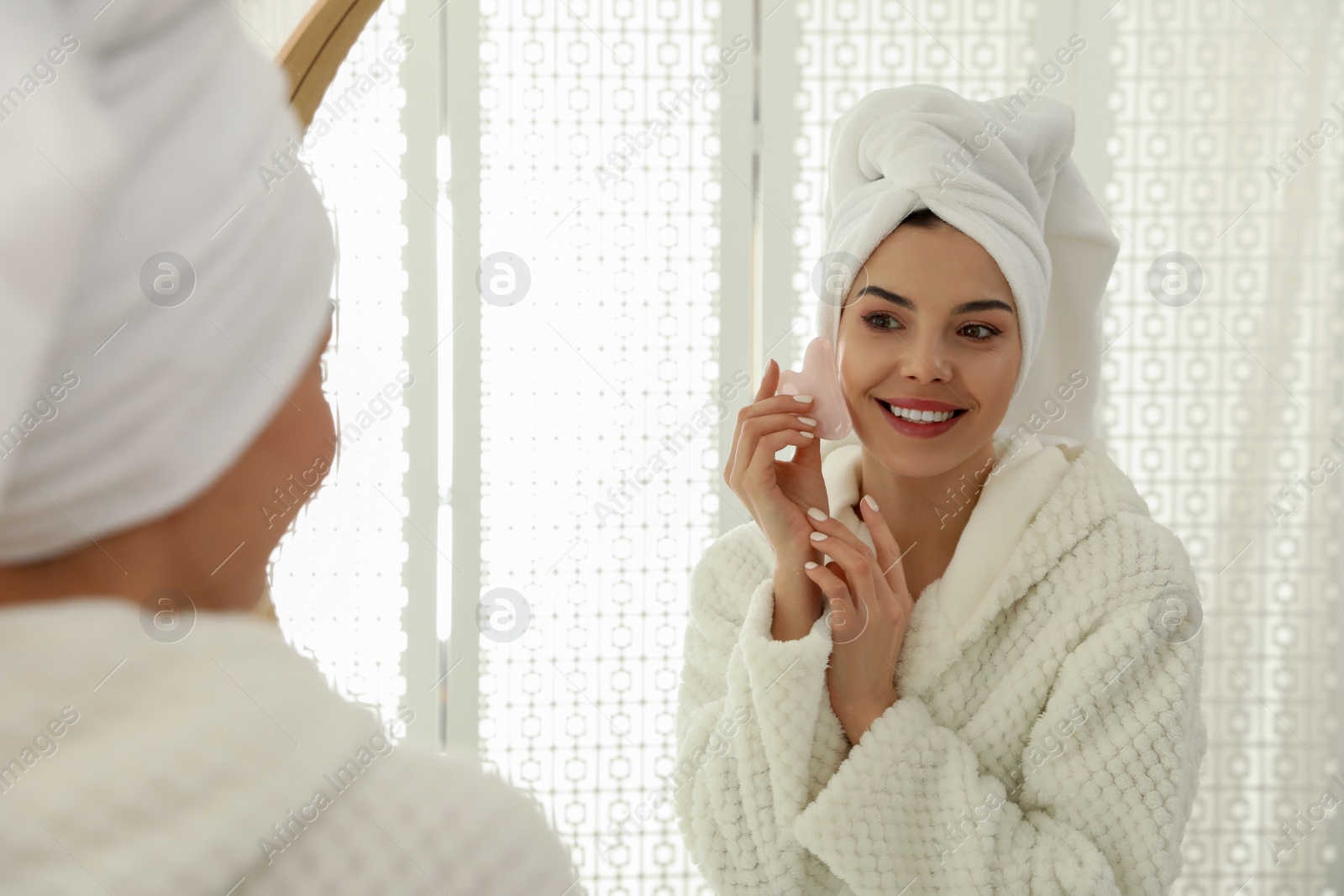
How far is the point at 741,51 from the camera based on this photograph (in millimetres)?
2016

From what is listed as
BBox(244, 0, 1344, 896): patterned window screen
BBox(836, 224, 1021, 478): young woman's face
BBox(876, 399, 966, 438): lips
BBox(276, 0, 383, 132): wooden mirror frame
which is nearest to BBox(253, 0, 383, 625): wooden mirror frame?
BBox(276, 0, 383, 132): wooden mirror frame

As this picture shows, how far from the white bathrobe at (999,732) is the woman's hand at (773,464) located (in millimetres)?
71

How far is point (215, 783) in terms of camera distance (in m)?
0.36

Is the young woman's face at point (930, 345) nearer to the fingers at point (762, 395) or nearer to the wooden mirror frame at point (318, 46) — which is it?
the fingers at point (762, 395)

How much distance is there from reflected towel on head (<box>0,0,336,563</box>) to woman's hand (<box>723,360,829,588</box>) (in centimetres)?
83

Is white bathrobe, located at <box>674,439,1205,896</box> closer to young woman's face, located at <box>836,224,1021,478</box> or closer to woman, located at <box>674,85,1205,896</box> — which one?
woman, located at <box>674,85,1205,896</box>

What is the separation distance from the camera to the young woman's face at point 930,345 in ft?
3.70

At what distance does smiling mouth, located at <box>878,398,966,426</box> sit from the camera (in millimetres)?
1160

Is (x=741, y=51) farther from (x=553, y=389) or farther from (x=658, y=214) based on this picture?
(x=553, y=389)

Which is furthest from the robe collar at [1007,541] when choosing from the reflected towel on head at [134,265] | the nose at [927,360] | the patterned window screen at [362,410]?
the patterned window screen at [362,410]

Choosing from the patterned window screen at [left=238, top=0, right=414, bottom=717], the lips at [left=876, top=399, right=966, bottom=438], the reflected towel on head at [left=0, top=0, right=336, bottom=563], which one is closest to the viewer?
the reflected towel on head at [left=0, top=0, right=336, bottom=563]

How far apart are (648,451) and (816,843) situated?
1.08 meters

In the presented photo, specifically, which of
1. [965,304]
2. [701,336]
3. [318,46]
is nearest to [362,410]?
[701,336]

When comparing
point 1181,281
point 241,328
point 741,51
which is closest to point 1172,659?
point 241,328
